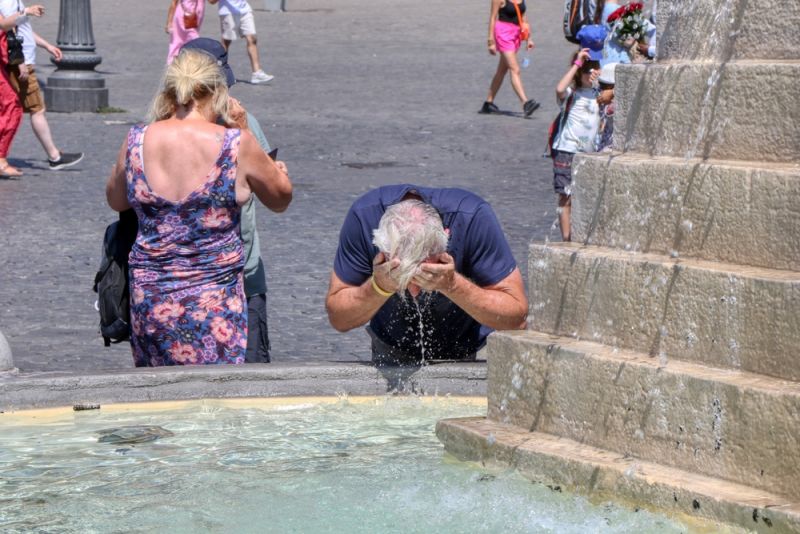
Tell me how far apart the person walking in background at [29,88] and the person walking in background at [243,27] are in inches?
230

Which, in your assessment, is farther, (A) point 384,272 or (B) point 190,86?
(B) point 190,86

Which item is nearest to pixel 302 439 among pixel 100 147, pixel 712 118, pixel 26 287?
pixel 712 118

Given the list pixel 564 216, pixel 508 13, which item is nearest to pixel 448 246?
pixel 564 216

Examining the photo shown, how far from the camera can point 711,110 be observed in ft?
12.9

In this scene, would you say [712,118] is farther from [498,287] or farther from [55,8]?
[55,8]

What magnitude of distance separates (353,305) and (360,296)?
0.06m

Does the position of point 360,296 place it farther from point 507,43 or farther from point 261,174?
point 507,43

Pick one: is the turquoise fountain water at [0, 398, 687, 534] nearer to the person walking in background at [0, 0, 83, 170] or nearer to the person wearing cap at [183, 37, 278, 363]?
the person wearing cap at [183, 37, 278, 363]

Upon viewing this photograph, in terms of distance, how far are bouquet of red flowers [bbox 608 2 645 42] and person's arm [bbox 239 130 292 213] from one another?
12.8 ft

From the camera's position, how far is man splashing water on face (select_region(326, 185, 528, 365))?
4348 millimetres

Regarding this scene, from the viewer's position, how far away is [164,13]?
2464 centimetres

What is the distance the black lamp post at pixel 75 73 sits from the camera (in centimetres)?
1525

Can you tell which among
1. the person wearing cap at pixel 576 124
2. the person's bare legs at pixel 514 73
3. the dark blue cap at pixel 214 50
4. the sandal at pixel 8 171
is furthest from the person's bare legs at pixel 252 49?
the dark blue cap at pixel 214 50

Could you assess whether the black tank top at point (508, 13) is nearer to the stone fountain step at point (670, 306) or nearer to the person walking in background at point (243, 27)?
the person walking in background at point (243, 27)
